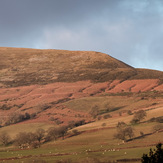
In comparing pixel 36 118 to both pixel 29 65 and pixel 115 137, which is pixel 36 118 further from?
pixel 29 65

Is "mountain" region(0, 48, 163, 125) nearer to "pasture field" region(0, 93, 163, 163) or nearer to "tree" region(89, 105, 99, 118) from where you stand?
"tree" region(89, 105, 99, 118)

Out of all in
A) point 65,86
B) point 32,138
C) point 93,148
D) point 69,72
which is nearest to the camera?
point 93,148

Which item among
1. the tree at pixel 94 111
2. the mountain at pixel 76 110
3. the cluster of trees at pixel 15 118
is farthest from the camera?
the cluster of trees at pixel 15 118

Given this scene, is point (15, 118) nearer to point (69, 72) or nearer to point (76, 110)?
point (76, 110)

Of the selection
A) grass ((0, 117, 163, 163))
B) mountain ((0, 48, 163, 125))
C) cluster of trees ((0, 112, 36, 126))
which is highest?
mountain ((0, 48, 163, 125))

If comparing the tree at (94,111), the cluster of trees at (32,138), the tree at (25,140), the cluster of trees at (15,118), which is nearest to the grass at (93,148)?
the cluster of trees at (32,138)

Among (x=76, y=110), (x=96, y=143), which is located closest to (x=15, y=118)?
(x=76, y=110)

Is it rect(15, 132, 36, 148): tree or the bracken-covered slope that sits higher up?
the bracken-covered slope

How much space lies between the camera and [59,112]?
102 m

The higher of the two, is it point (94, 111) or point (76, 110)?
point (76, 110)

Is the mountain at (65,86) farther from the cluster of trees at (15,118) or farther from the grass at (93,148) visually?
the grass at (93,148)

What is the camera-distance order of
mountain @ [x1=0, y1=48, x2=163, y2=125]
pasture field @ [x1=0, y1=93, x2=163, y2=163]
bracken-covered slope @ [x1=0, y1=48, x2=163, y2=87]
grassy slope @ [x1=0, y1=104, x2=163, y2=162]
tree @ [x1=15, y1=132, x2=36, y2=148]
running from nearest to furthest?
pasture field @ [x1=0, y1=93, x2=163, y2=163] < grassy slope @ [x1=0, y1=104, x2=163, y2=162] < tree @ [x1=15, y1=132, x2=36, y2=148] < mountain @ [x1=0, y1=48, x2=163, y2=125] < bracken-covered slope @ [x1=0, y1=48, x2=163, y2=87]

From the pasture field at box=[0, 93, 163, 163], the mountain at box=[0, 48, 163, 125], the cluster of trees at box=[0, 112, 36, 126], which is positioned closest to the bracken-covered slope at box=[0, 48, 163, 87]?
the mountain at box=[0, 48, 163, 125]

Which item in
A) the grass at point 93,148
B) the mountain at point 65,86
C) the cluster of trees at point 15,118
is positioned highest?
the mountain at point 65,86
